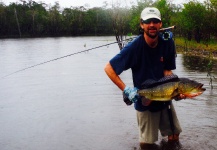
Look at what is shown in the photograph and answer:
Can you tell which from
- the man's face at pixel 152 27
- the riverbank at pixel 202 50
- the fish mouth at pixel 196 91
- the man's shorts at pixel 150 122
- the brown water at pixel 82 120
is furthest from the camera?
the riverbank at pixel 202 50

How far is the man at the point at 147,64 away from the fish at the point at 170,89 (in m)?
0.13

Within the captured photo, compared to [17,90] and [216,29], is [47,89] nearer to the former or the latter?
[17,90]

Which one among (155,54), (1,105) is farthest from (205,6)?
(155,54)

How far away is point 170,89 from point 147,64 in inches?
22.2

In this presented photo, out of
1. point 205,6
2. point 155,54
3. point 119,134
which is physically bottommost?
point 119,134

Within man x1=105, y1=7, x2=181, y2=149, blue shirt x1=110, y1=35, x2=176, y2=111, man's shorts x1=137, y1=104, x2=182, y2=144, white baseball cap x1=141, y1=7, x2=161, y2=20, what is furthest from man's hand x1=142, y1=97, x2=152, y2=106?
white baseball cap x1=141, y1=7, x2=161, y2=20

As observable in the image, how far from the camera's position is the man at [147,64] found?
4125 mm

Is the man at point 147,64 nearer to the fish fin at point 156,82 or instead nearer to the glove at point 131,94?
the glove at point 131,94

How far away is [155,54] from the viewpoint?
4328 mm

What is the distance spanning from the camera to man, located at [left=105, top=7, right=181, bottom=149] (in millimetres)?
4125

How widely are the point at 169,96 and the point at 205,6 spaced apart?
33.4 meters

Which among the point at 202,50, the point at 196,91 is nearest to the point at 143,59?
the point at 196,91

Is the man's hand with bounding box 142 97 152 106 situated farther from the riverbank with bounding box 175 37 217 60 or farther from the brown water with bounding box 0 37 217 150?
the riverbank with bounding box 175 37 217 60

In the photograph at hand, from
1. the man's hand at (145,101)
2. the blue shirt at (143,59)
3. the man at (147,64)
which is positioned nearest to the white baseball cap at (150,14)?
the man at (147,64)
